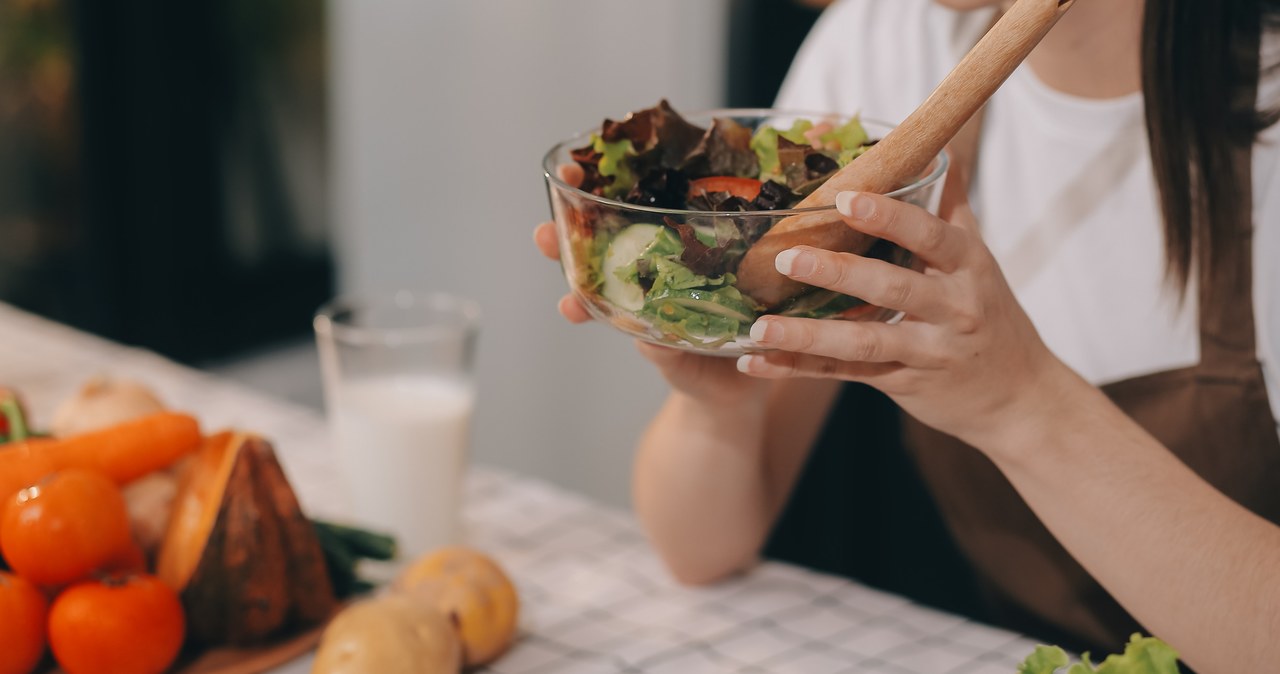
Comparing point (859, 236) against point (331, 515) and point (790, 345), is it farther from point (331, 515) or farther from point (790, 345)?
point (331, 515)

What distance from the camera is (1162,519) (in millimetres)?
856

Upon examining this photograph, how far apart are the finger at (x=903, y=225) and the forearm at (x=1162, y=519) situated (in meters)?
0.20

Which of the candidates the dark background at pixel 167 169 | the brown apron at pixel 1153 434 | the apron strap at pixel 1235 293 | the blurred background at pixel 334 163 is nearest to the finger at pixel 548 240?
the brown apron at pixel 1153 434

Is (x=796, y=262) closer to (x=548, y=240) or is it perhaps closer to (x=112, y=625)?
(x=548, y=240)

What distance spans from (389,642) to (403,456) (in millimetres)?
348

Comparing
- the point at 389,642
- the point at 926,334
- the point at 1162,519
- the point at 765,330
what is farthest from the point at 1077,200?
the point at 389,642

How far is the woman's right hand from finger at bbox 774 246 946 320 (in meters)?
0.22

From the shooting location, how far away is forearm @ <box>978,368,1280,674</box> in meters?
0.85

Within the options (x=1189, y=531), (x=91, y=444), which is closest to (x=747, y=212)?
(x=1189, y=531)

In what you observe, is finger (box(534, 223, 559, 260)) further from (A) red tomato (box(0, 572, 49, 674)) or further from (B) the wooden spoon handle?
(A) red tomato (box(0, 572, 49, 674))

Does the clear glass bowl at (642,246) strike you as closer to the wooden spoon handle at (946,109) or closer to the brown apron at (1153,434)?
the wooden spoon handle at (946,109)

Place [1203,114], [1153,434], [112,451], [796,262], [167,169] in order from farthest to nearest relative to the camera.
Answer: [167,169] < [1153,434] < [1203,114] < [112,451] < [796,262]

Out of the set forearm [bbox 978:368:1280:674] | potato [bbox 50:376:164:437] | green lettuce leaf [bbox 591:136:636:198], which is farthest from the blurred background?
forearm [bbox 978:368:1280:674]

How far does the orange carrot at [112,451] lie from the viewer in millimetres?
882
